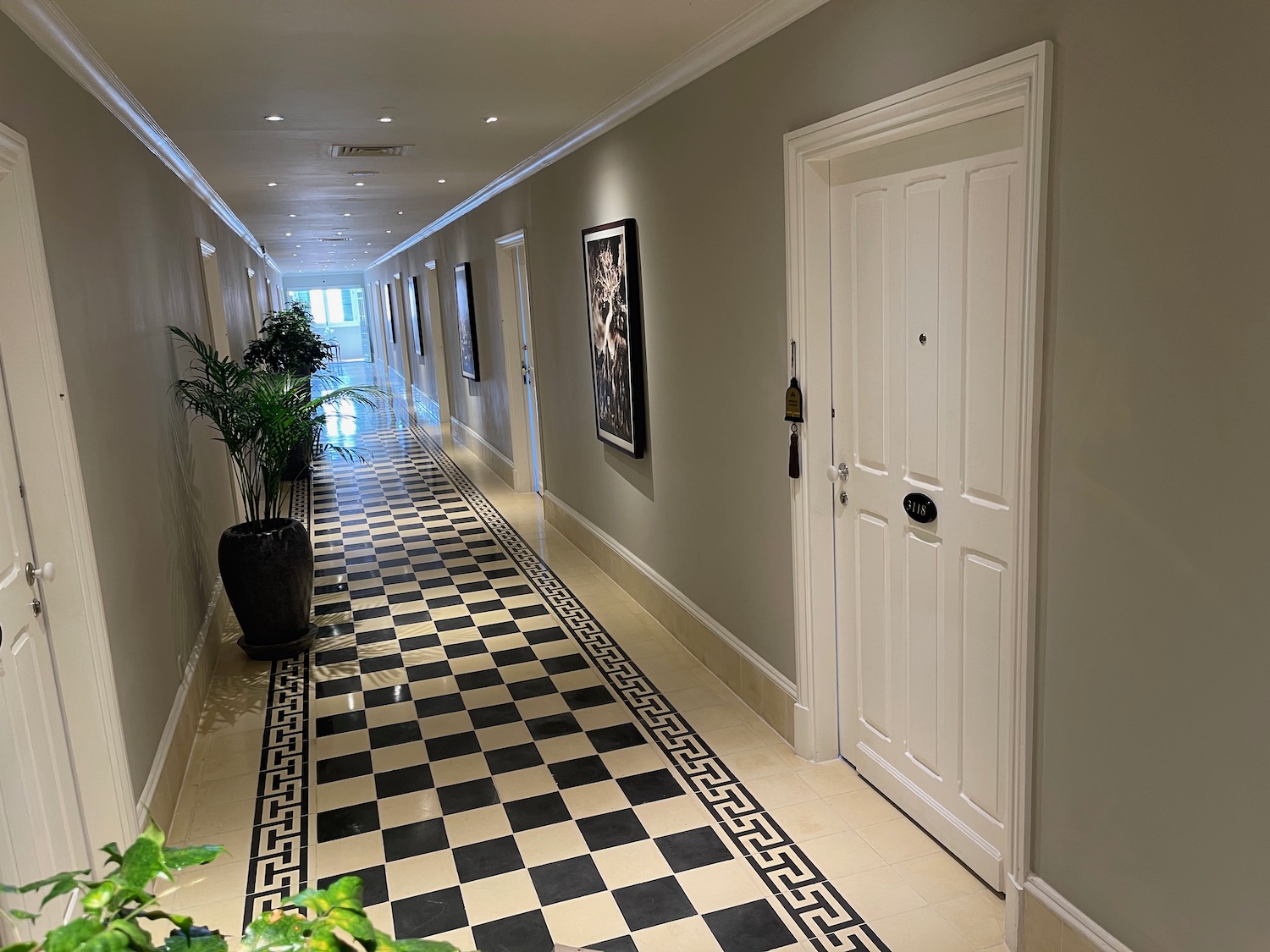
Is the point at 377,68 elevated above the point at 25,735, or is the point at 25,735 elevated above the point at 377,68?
the point at 377,68

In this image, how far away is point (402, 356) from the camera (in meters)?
15.9

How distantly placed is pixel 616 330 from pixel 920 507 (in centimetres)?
242

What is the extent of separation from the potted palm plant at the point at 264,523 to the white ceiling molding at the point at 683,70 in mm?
1774

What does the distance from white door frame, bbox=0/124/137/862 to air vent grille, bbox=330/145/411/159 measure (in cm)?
274

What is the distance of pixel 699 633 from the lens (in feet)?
14.0

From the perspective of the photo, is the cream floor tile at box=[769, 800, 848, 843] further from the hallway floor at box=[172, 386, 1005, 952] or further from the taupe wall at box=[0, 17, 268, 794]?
the taupe wall at box=[0, 17, 268, 794]

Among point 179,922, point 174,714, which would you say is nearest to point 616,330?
point 174,714

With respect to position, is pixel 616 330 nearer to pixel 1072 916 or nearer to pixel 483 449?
pixel 1072 916

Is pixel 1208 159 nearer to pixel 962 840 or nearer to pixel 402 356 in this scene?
pixel 962 840

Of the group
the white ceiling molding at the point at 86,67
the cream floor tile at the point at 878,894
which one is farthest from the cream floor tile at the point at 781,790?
the white ceiling molding at the point at 86,67

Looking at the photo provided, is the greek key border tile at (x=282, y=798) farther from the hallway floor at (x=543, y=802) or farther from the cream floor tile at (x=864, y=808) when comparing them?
the cream floor tile at (x=864, y=808)

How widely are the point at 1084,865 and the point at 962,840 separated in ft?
2.10

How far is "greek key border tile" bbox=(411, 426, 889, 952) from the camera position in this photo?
2498 millimetres

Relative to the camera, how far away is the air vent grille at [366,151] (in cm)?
500
